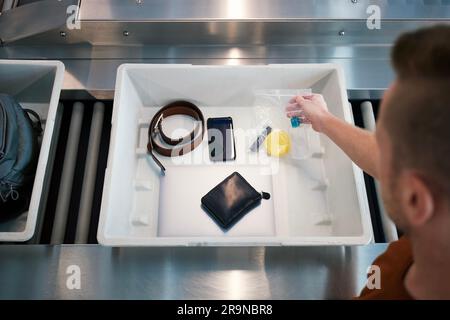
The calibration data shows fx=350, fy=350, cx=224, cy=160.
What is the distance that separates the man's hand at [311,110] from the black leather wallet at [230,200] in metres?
0.22

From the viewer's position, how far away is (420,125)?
0.40m

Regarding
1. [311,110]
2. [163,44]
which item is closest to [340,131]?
[311,110]

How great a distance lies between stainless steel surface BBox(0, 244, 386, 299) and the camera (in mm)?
730

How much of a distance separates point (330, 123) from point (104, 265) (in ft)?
1.96

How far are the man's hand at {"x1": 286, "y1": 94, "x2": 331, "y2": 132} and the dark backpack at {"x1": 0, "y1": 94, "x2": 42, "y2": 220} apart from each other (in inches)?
25.9

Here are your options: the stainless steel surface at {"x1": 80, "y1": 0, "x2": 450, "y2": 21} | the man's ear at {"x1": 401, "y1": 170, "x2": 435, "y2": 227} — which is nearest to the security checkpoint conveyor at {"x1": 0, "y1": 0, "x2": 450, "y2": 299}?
the stainless steel surface at {"x1": 80, "y1": 0, "x2": 450, "y2": 21}

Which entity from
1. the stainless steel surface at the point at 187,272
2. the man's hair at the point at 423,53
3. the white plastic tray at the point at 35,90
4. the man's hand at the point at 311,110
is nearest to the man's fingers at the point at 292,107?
the man's hand at the point at 311,110

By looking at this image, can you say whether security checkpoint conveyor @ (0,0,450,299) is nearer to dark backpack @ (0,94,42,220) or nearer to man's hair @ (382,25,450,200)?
dark backpack @ (0,94,42,220)

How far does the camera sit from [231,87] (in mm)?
984

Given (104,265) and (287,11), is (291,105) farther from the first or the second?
(104,265)

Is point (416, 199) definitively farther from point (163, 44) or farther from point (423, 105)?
point (163, 44)

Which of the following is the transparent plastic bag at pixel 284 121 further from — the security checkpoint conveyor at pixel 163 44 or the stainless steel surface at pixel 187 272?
the stainless steel surface at pixel 187 272

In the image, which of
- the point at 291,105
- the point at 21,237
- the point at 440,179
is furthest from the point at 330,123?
the point at 21,237

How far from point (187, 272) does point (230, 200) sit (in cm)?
21
